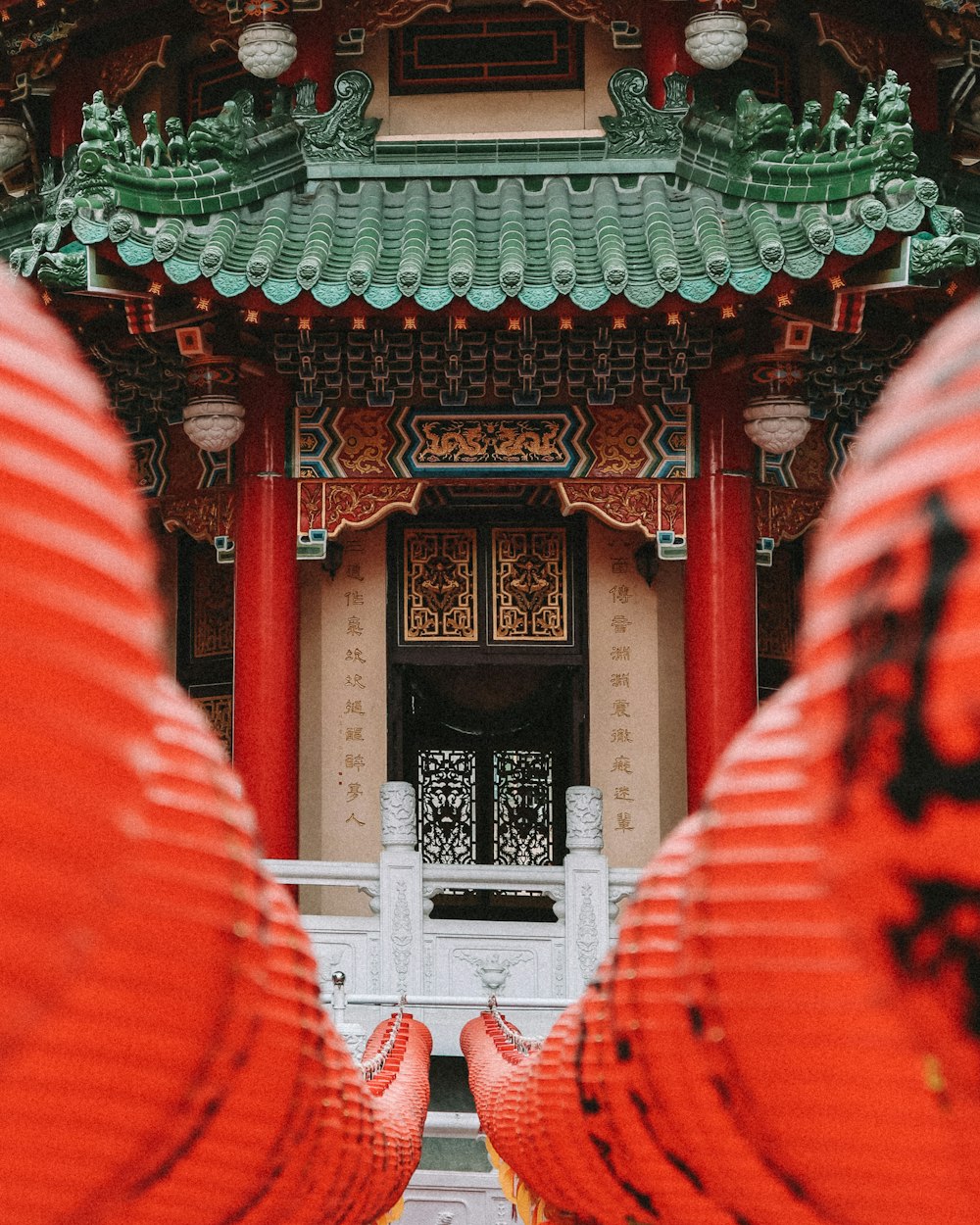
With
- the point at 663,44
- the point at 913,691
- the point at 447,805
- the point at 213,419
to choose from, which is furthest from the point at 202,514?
the point at 913,691

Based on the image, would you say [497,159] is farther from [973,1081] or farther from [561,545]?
[973,1081]

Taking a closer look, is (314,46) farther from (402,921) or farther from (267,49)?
(402,921)

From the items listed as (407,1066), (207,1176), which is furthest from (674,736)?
(207,1176)

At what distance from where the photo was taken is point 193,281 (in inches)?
312

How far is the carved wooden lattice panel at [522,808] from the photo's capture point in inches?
430

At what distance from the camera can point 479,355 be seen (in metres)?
8.80

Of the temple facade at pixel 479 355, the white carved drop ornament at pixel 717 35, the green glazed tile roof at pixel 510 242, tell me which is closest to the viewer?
the green glazed tile roof at pixel 510 242

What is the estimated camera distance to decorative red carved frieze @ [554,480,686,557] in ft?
30.0

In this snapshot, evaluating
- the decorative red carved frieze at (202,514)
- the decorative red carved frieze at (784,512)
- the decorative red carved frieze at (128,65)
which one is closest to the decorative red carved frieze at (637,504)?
the decorative red carved frieze at (784,512)

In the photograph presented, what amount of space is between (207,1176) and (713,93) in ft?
28.3

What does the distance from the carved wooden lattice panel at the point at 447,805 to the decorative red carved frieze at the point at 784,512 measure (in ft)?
9.04

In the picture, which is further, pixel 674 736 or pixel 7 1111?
pixel 674 736

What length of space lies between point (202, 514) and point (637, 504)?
251 centimetres

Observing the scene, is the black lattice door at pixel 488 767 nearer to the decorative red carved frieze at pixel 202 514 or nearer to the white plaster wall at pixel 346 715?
the white plaster wall at pixel 346 715
